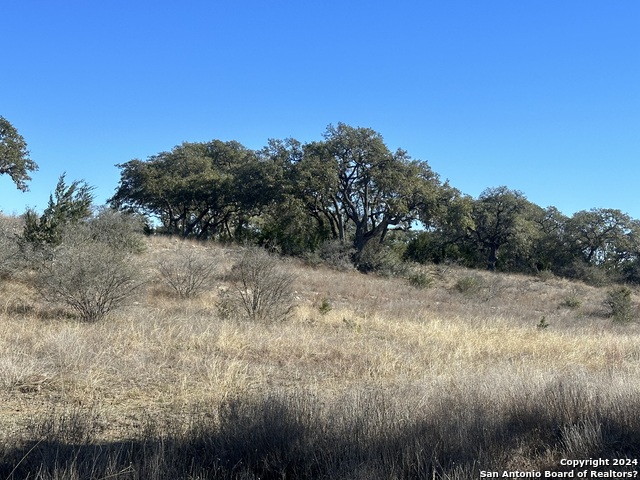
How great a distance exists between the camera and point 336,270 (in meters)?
30.4

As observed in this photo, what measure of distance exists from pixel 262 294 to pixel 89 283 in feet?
13.0

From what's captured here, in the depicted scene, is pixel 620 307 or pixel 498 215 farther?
pixel 498 215

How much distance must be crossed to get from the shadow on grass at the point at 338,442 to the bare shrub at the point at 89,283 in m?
6.14

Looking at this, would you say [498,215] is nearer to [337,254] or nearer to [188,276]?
[337,254]

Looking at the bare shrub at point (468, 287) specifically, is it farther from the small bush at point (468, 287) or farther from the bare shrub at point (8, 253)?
the bare shrub at point (8, 253)

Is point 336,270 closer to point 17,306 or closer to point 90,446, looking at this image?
point 17,306

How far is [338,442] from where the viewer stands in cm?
429

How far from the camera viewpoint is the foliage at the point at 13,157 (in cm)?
3162

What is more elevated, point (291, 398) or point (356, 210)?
point (356, 210)

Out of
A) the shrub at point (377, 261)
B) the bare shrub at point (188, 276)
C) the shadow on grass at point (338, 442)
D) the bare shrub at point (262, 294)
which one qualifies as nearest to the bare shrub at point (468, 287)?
the shrub at point (377, 261)

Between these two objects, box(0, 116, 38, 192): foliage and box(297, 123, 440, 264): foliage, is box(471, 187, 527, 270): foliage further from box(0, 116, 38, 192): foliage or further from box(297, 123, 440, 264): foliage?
box(0, 116, 38, 192): foliage

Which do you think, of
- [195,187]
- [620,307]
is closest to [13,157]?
[195,187]

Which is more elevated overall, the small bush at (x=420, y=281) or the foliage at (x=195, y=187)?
the foliage at (x=195, y=187)

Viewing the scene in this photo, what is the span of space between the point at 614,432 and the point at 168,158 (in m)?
44.7
